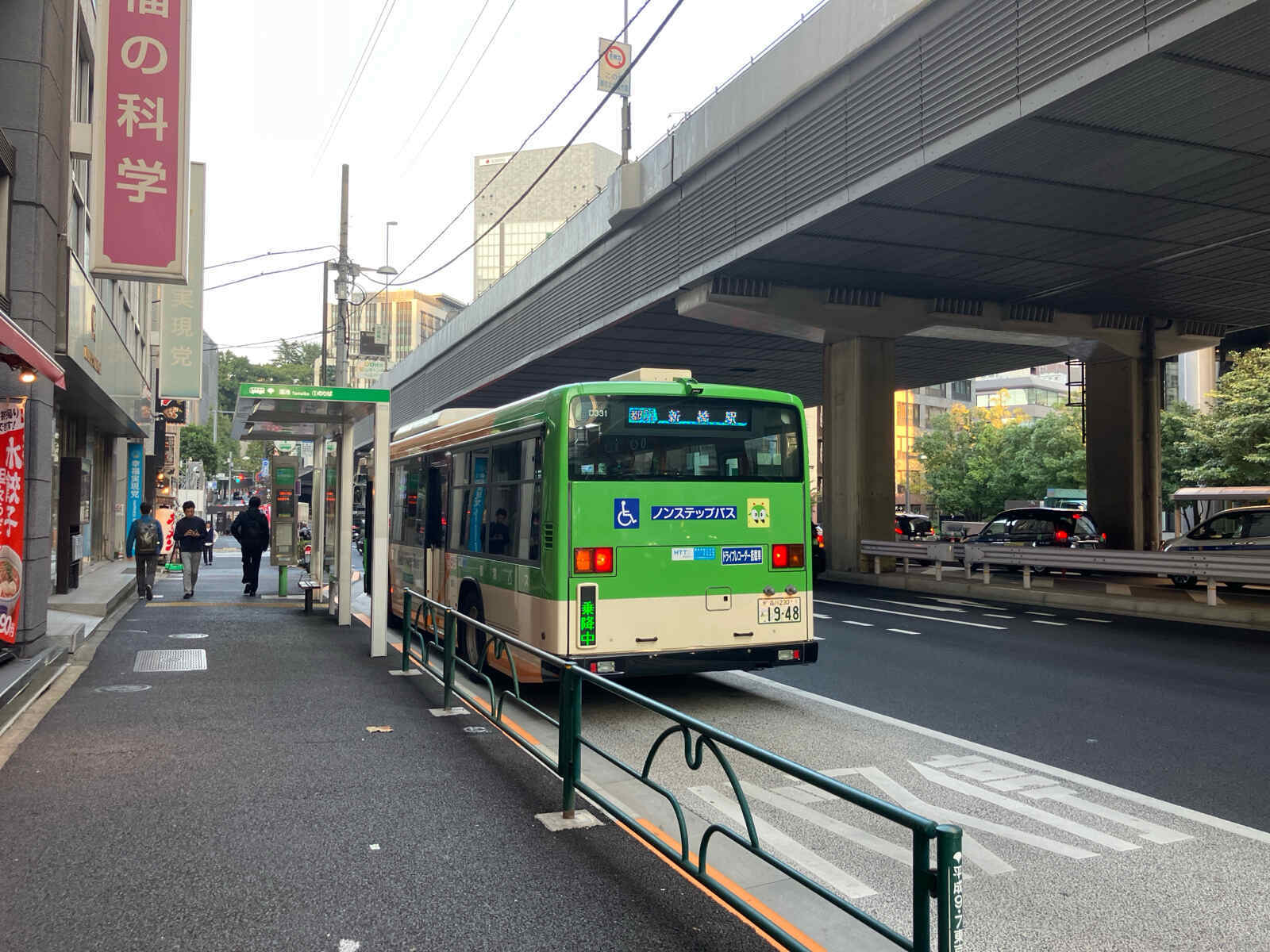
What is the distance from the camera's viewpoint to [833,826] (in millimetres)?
5793

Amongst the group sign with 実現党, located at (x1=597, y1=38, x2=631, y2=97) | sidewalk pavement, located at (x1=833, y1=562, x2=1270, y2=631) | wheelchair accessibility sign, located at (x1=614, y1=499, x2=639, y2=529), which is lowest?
sidewalk pavement, located at (x1=833, y1=562, x2=1270, y2=631)

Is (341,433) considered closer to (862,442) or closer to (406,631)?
(406,631)

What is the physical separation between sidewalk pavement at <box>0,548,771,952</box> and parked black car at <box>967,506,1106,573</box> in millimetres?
19404

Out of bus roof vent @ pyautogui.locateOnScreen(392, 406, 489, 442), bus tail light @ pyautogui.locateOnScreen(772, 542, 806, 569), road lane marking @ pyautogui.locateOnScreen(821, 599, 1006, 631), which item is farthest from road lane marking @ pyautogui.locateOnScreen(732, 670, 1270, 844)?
road lane marking @ pyautogui.locateOnScreen(821, 599, 1006, 631)

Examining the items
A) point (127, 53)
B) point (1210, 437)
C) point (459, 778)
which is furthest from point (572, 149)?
point (459, 778)

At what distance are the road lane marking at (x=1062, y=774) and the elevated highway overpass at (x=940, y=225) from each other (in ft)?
25.7

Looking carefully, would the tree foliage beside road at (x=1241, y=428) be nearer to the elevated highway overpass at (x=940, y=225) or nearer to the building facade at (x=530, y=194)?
the elevated highway overpass at (x=940, y=225)

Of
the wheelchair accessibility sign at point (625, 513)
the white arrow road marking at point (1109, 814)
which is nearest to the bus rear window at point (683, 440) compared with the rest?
the wheelchair accessibility sign at point (625, 513)

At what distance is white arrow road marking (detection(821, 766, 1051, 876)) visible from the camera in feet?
17.0

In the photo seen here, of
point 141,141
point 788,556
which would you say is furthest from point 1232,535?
point 141,141

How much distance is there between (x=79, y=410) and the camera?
2039 centimetres

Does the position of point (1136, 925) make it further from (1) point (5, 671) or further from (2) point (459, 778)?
(1) point (5, 671)

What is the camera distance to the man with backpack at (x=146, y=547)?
18219 millimetres

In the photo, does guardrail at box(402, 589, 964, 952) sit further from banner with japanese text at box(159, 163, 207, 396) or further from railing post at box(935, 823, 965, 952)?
banner with japanese text at box(159, 163, 207, 396)
